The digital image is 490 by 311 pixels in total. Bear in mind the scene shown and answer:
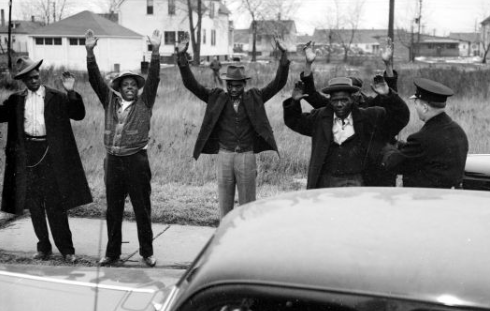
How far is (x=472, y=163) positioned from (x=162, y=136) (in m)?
7.59

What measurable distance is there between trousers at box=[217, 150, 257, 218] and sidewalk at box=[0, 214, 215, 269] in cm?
60

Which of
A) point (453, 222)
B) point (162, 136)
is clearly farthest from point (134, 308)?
point (162, 136)

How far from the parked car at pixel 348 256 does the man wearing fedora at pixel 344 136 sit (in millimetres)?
2325

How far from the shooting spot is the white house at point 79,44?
141ft

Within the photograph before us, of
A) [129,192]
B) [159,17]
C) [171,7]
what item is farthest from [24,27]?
[129,192]

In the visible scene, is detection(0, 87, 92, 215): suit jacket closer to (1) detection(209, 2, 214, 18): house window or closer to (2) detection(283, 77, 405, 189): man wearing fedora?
(2) detection(283, 77, 405, 189): man wearing fedora

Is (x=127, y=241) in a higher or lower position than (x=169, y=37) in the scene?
lower

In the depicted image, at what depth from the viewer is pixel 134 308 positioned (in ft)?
9.13

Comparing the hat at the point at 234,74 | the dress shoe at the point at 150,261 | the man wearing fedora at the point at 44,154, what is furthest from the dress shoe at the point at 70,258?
the hat at the point at 234,74

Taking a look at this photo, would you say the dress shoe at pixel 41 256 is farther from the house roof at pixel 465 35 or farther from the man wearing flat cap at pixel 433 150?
the house roof at pixel 465 35

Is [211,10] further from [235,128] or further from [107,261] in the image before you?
[107,261]

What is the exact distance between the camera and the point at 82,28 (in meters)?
43.6

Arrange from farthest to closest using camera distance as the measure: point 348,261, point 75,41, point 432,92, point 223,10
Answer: point 223,10 < point 75,41 < point 432,92 < point 348,261

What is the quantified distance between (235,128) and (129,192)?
114 centimetres
